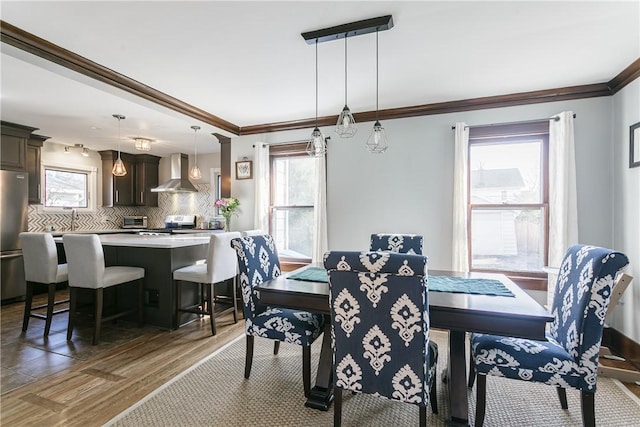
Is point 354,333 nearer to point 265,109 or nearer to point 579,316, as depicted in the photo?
point 579,316

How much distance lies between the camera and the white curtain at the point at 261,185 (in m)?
4.48

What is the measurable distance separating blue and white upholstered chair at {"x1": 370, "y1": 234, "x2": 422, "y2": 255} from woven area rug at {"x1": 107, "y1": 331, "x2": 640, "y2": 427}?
→ 1076 millimetres

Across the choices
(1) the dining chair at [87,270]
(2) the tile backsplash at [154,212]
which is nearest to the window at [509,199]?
(1) the dining chair at [87,270]

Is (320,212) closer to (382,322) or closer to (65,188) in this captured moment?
(382,322)

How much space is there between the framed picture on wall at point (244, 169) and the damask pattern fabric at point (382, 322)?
346 cm

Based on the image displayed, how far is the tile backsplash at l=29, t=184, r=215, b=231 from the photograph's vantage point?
18.1ft

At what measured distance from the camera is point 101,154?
20.0 ft

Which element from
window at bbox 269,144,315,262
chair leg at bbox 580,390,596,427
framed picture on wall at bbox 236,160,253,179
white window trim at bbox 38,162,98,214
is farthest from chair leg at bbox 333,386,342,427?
white window trim at bbox 38,162,98,214

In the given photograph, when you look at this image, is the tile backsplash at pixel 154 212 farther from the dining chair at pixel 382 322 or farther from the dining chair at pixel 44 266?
the dining chair at pixel 382 322

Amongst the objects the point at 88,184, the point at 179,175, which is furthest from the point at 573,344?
the point at 88,184

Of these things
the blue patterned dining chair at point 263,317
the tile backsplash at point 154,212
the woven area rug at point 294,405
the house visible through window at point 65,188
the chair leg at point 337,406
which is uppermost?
the house visible through window at point 65,188

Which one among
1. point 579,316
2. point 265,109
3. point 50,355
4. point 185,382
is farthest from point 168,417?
point 265,109

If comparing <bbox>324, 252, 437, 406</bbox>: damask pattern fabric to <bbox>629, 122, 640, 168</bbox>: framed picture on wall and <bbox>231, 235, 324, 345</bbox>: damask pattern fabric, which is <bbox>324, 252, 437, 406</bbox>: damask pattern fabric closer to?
<bbox>231, 235, 324, 345</bbox>: damask pattern fabric

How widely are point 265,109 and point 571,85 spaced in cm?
327
